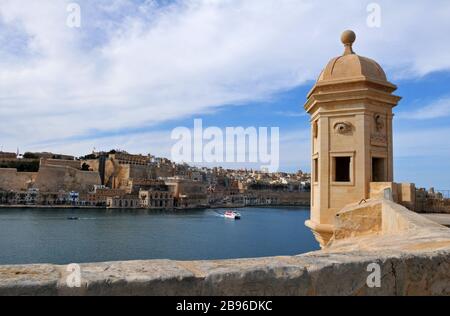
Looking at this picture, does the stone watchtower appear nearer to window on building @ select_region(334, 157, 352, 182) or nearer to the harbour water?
window on building @ select_region(334, 157, 352, 182)

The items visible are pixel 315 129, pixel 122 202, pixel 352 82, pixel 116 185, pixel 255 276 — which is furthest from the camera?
pixel 116 185

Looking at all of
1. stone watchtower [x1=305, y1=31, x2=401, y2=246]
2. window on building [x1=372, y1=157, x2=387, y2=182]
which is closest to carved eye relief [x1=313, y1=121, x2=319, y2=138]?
stone watchtower [x1=305, y1=31, x2=401, y2=246]

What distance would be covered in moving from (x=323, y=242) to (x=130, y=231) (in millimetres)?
43697

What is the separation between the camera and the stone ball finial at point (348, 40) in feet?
27.5

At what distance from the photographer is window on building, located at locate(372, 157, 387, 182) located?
26.6 ft

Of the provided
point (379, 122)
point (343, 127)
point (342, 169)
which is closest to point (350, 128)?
point (343, 127)

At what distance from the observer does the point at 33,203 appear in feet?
276

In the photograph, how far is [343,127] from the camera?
25.3 feet

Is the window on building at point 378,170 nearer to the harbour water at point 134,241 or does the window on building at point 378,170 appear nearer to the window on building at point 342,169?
the window on building at point 342,169

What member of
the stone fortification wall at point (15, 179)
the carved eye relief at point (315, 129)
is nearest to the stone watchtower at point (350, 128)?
the carved eye relief at point (315, 129)

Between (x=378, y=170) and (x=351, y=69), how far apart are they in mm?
2207

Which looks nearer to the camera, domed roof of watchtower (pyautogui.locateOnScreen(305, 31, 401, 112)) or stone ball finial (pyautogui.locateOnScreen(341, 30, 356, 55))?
domed roof of watchtower (pyautogui.locateOnScreen(305, 31, 401, 112))

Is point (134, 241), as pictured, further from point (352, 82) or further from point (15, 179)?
point (15, 179)

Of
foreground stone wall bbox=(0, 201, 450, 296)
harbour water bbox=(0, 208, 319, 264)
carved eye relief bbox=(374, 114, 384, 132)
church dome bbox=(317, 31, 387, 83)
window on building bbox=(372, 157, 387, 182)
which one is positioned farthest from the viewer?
harbour water bbox=(0, 208, 319, 264)
